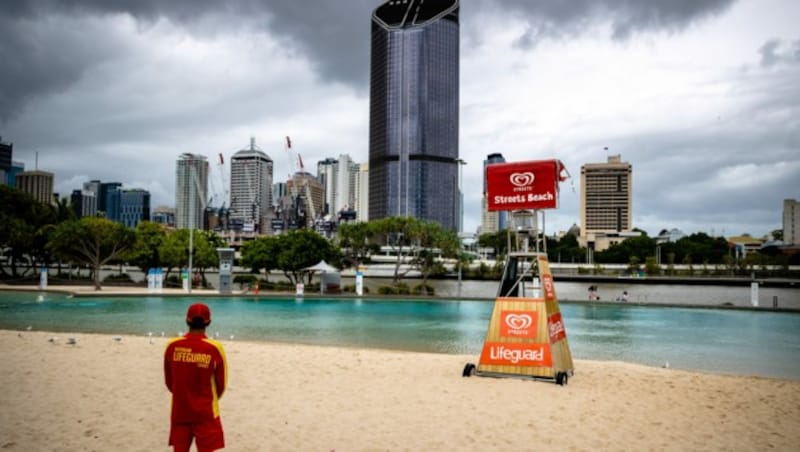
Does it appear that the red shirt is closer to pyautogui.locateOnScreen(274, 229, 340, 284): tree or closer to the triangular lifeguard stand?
the triangular lifeguard stand

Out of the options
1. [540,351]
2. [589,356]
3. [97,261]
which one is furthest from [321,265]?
[540,351]

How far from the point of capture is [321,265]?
A: 49.2 meters

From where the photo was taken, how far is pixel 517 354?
39.5ft

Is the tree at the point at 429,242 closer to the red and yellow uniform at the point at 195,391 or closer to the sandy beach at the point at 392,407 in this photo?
the sandy beach at the point at 392,407

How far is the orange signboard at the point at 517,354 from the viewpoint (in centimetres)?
1185

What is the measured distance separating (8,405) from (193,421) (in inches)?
253

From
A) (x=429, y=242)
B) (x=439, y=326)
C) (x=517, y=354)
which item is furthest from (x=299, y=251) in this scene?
(x=517, y=354)

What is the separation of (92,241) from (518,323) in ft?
165

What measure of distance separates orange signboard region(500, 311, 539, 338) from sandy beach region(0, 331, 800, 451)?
1.03m

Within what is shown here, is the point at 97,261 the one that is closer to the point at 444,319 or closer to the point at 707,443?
the point at 444,319

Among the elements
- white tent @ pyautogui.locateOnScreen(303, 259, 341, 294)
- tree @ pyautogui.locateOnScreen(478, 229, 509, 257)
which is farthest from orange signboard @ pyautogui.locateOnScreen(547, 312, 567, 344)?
tree @ pyautogui.locateOnScreen(478, 229, 509, 257)

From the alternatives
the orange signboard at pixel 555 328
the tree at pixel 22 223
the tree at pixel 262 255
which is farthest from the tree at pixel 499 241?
the orange signboard at pixel 555 328

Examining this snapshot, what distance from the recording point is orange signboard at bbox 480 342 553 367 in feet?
38.9

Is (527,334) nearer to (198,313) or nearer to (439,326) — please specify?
(198,313)
